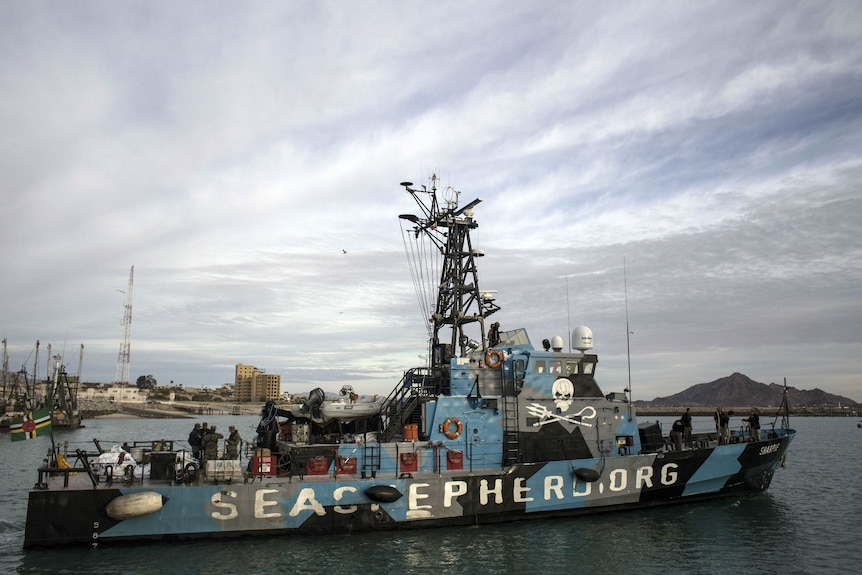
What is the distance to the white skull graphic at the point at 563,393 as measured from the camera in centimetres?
1559

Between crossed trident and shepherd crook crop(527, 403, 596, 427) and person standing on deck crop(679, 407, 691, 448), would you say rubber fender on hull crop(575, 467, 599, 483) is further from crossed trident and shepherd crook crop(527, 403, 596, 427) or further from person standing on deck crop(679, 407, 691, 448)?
person standing on deck crop(679, 407, 691, 448)

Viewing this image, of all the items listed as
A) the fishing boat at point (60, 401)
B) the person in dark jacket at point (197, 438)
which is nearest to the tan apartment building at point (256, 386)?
the fishing boat at point (60, 401)

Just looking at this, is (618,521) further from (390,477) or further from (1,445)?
(1,445)

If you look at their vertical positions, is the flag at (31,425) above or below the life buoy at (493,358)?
below

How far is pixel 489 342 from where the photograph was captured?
54.2 feet

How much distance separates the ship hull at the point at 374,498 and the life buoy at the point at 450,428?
92 cm

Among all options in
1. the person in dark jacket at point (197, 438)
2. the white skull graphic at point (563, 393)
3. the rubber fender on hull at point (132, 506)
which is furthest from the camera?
the white skull graphic at point (563, 393)

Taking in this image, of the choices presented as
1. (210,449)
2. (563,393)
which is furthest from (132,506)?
(563,393)

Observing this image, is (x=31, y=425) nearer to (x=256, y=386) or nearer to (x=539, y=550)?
(x=539, y=550)

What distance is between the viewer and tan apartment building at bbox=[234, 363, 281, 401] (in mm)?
150062

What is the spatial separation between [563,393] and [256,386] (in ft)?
479

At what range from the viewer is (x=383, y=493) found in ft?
43.5

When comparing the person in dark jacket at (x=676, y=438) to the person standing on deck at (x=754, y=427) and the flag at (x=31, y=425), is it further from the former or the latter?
the flag at (x=31, y=425)

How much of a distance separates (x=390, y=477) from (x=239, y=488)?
3444mm
